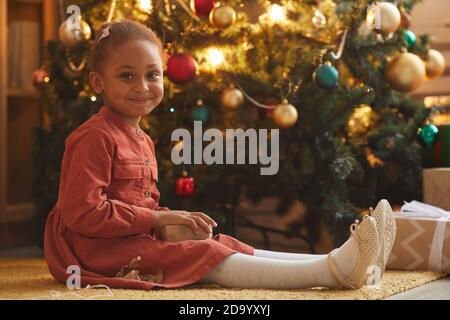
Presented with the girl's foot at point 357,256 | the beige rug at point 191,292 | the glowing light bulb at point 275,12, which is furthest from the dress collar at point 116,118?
the glowing light bulb at point 275,12

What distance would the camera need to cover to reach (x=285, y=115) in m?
2.11

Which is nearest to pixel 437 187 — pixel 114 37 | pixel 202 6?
pixel 202 6

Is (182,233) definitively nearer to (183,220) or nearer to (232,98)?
(183,220)

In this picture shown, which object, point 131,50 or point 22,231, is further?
point 22,231

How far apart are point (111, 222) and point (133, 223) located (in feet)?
0.14

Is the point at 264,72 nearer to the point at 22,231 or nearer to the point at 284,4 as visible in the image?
the point at 284,4

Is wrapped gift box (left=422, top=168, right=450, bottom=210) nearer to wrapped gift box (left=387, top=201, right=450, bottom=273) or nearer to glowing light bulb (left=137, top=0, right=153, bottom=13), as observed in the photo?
wrapped gift box (left=387, top=201, right=450, bottom=273)

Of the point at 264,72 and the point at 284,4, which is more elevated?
the point at 284,4

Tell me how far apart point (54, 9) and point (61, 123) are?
1.83ft

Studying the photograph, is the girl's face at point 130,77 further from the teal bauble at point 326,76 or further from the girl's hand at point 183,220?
the teal bauble at point 326,76

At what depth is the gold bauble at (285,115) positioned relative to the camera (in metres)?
2.11

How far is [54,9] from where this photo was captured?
2871mm
